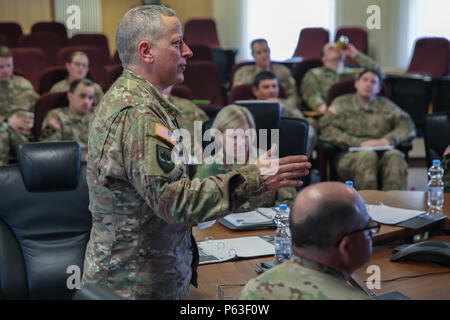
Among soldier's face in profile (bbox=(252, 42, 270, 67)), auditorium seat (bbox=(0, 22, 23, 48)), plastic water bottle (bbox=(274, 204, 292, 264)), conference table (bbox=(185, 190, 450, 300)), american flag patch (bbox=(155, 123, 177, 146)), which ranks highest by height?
auditorium seat (bbox=(0, 22, 23, 48))

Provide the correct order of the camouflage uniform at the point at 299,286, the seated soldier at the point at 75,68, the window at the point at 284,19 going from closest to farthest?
the camouflage uniform at the point at 299,286, the seated soldier at the point at 75,68, the window at the point at 284,19

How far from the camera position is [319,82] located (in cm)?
586

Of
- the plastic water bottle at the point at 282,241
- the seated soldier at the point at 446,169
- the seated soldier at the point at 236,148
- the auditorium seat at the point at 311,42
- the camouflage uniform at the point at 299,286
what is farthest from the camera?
the auditorium seat at the point at 311,42

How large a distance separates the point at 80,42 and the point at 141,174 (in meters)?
6.77

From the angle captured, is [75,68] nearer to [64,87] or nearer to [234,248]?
[64,87]

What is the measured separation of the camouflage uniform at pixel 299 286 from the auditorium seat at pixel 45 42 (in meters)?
6.95

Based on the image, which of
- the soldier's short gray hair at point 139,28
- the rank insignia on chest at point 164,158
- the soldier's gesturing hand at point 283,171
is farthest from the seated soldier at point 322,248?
the soldier's short gray hair at point 139,28

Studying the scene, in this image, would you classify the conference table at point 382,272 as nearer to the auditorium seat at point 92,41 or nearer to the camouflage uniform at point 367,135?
the camouflage uniform at point 367,135

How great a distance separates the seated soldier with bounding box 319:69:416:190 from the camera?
428cm

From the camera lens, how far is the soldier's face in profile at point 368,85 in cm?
459

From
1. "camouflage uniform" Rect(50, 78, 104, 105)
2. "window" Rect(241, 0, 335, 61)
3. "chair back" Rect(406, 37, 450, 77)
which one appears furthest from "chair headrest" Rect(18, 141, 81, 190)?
"window" Rect(241, 0, 335, 61)

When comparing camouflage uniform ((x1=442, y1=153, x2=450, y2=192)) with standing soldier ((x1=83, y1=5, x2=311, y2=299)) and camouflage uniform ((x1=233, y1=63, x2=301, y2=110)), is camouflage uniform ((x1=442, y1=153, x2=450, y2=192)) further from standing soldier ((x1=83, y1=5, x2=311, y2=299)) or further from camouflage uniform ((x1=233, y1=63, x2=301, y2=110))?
camouflage uniform ((x1=233, y1=63, x2=301, y2=110))

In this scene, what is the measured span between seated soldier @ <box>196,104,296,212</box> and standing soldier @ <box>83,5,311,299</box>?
1.17 m

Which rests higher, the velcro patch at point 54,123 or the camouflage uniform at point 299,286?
the camouflage uniform at point 299,286
